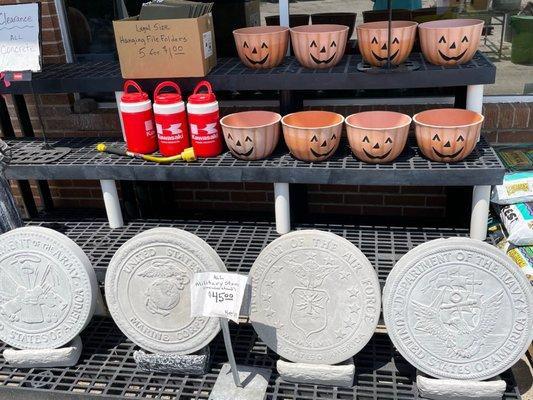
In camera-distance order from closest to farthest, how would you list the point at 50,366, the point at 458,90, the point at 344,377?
the point at 344,377 → the point at 50,366 → the point at 458,90

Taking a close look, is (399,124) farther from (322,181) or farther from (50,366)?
(50,366)

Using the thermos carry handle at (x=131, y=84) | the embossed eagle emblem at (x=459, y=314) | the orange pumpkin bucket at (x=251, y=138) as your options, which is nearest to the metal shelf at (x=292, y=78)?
the thermos carry handle at (x=131, y=84)

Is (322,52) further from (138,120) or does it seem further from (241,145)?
(138,120)

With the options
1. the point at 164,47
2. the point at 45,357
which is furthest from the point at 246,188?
the point at 45,357

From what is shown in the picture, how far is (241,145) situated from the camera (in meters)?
2.25

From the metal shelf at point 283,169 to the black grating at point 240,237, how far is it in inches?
13.3

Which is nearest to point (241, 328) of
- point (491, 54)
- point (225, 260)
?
point (225, 260)

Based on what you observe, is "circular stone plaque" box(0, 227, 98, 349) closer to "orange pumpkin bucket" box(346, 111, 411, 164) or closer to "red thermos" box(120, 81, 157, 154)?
"red thermos" box(120, 81, 157, 154)

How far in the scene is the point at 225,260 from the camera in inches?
91.6

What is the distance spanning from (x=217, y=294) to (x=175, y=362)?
466mm

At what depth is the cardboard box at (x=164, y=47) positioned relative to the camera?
2160mm

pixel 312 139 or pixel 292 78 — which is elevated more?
pixel 292 78

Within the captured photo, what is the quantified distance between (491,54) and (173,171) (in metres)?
1.76

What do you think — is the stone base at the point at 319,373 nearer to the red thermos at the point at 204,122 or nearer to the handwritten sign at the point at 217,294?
the handwritten sign at the point at 217,294
